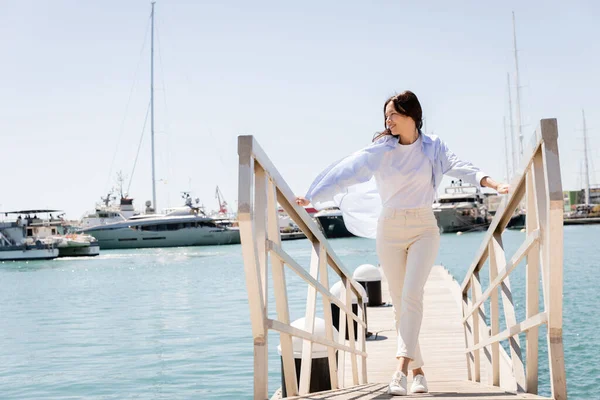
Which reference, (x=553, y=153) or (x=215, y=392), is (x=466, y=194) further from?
(x=553, y=153)

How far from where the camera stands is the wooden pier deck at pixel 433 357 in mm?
3762

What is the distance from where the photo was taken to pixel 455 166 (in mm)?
4023

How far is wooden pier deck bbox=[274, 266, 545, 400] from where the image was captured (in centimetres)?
376

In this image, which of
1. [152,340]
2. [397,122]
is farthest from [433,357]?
[152,340]

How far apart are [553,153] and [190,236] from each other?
2923 inches

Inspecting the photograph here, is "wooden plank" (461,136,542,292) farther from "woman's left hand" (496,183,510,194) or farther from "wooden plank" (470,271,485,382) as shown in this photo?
"wooden plank" (470,271,485,382)

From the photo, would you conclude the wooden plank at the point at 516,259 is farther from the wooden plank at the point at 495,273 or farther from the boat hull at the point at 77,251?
the boat hull at the point at 77,251

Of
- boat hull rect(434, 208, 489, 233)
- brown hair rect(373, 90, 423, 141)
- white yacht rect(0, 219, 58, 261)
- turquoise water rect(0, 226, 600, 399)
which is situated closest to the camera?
brown hair rect(373, 90, 423, 141)

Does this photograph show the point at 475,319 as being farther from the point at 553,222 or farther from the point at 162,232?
the point at 162,232

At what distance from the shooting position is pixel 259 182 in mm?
2982

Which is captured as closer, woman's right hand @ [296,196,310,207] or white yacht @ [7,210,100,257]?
woman's right hand @ [296,196,310,207]

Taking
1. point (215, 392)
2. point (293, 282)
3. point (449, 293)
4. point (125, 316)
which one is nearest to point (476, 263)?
point (215, 392)

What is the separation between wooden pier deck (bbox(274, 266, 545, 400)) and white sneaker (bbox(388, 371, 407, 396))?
0.05 m

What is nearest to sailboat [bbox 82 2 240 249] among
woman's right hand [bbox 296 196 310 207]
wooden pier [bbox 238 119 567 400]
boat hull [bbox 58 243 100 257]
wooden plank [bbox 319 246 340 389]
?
boat hull [bbox 58 243 100 257]
